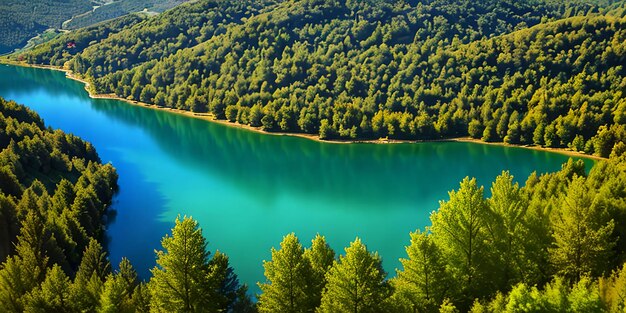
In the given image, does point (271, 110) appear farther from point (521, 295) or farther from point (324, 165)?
point (521, 295)

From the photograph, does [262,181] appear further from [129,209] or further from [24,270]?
[24,270]

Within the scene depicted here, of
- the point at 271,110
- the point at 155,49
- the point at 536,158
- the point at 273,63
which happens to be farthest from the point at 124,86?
the point at 536,158

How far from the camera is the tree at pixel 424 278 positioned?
74.5 feet

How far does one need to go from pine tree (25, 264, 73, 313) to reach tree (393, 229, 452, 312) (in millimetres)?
15425

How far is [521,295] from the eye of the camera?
18828 mm

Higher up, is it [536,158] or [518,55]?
[518,55]

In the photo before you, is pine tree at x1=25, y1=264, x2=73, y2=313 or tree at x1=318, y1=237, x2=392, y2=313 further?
pine tree at x1=25, y1=264, x2=73, y2=313

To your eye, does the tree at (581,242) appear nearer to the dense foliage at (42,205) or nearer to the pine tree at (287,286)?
the pine tree at (287,286)

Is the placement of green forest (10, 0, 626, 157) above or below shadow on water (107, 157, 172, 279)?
above

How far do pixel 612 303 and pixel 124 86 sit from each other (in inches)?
4366

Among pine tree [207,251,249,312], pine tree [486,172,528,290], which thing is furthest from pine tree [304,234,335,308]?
pine tree [486,172,528,290]

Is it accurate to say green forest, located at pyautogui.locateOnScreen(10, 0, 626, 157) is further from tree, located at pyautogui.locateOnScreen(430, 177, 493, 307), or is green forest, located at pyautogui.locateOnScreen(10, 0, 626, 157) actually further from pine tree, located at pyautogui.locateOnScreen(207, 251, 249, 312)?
pine tree, located at pyautogui.locateOnScreen(207, 251, 249, 312)

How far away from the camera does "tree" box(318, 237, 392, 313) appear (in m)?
21.7

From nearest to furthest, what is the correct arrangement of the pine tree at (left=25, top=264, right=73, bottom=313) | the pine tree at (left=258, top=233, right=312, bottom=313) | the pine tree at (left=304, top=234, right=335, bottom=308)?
the pine tree at (left=258, top=233, right=312, bottom=313) < the pine tree at (left=304, top=234, right=335, bottom=308) < the pine tree at (left=25, top=264, right=73, bottom=313)
